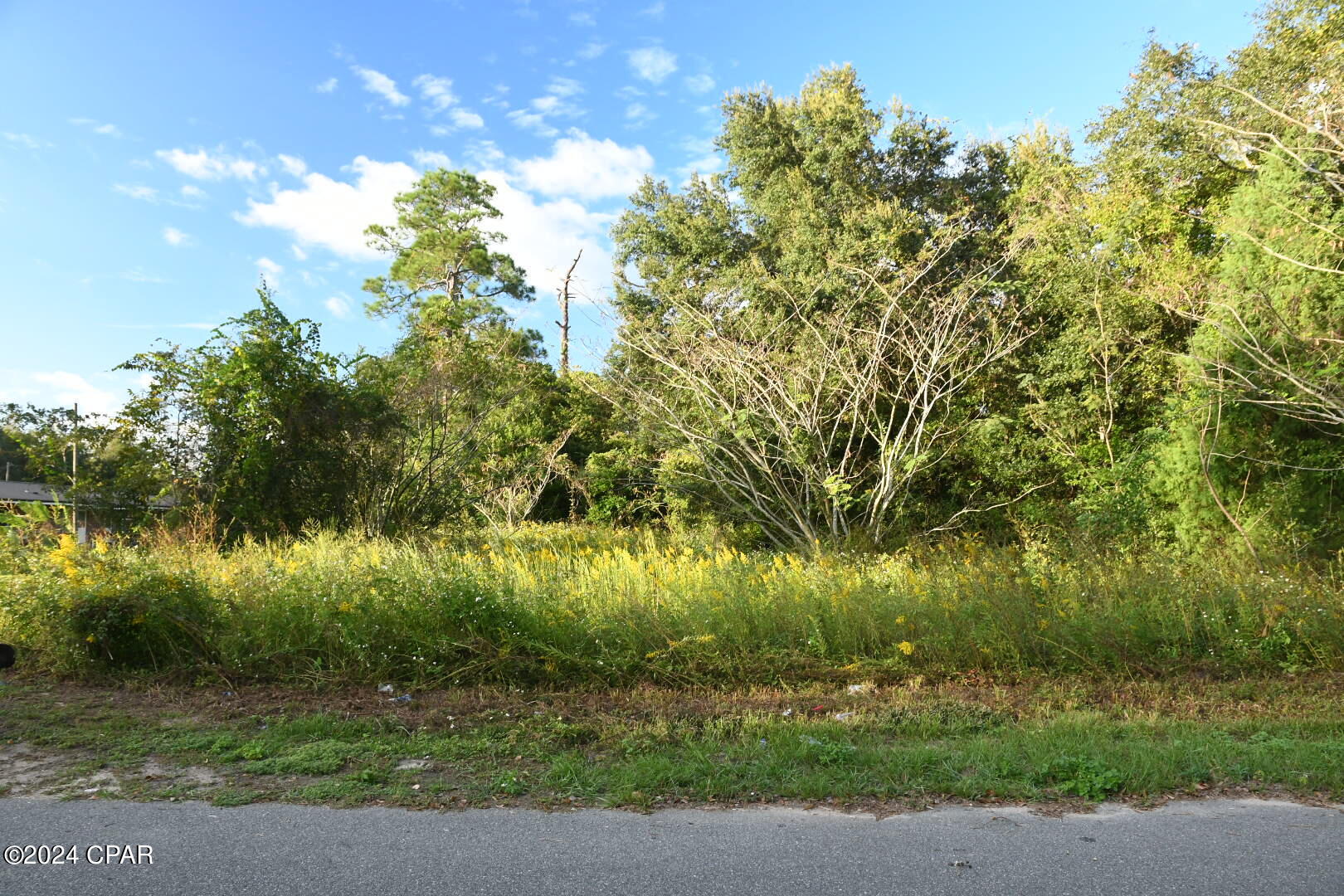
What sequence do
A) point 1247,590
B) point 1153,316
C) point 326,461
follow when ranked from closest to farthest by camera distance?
point 1247,590 → point 326,461 → point 1153,316

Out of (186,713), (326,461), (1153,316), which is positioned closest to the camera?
(186,713)

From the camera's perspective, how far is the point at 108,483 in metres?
10.2

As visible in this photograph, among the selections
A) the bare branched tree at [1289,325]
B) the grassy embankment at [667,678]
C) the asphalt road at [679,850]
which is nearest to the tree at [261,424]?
the grassy embankment at [667,678]

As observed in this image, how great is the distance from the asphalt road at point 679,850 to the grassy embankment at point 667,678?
27 centimetres

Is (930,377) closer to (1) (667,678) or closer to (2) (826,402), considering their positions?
(2) (826,402)

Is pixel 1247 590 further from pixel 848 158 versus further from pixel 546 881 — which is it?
pixel 848 158

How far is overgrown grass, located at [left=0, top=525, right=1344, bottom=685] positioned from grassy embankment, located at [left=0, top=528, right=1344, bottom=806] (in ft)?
0.08

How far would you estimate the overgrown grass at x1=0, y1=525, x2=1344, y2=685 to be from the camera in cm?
608

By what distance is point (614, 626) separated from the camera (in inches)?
251

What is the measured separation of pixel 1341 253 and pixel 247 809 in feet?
40.4

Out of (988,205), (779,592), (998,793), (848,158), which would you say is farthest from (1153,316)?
(998,793)

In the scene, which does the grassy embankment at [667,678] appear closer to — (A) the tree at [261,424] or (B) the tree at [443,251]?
(A) the tree at [261,424]

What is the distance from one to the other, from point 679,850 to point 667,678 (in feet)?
8.69

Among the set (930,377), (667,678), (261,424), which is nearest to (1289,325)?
(930,377)
